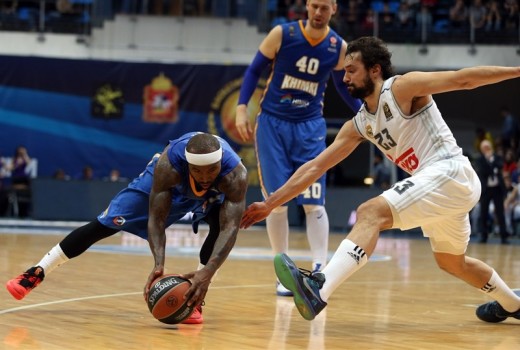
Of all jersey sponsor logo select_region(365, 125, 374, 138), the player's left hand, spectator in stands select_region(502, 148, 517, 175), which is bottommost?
spectator in stands select_region(502, 148, 517, 175)

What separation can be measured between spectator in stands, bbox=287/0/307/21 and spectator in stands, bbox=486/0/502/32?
4299mm

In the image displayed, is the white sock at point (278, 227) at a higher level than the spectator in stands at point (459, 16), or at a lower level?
lower

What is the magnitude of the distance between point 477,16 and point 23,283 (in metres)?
18.7

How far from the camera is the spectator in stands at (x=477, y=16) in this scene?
2352 cm

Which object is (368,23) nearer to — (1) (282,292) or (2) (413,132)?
(1) (282,292)

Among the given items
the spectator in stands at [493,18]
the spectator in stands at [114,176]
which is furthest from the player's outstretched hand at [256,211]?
the spectator in stands at [493,18]

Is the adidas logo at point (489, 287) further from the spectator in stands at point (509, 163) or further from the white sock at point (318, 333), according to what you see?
the spectator in stands at point (509, 163)

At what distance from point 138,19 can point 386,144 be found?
1780 cm

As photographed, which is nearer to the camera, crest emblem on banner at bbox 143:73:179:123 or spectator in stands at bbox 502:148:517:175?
spectator in stands at bbox 502:148:517:175

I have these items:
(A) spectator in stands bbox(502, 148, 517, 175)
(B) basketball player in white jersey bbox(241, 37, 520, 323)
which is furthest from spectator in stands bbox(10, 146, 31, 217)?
(B) basketball player in white jersey bbox(241, 37, 520, 323)

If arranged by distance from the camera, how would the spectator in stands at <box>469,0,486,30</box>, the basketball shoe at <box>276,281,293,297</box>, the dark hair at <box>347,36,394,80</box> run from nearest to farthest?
the dark hair at <box>347,36,394,80</box> < the basketball shoe at <box>276,281,293,297</box> < the spectator in stands at <box>469,0,486,30</box>

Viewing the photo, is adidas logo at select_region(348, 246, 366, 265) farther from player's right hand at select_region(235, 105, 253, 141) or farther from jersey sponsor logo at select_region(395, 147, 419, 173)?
player's right hand at select_region(235, 105, 253, 141)

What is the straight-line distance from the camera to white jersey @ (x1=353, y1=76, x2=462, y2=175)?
6.22 meters

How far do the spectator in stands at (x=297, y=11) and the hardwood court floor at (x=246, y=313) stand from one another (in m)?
12.2
